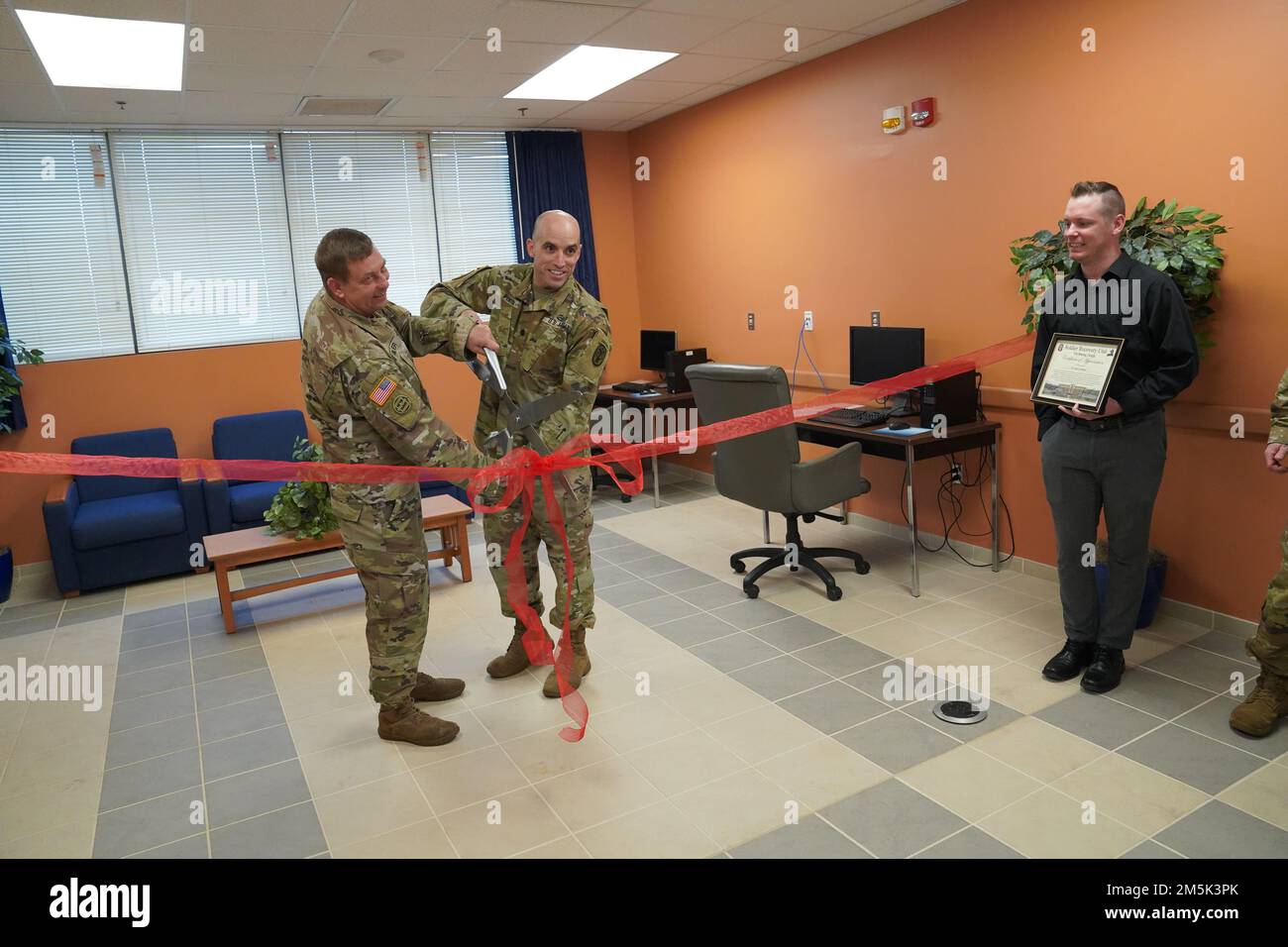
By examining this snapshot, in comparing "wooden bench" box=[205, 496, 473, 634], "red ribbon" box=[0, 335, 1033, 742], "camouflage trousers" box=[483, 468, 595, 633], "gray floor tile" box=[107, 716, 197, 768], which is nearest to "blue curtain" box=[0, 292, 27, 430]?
"wooden bench" box=[205, 496, 473, 634]

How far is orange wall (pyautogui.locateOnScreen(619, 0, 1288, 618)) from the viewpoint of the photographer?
3471mm

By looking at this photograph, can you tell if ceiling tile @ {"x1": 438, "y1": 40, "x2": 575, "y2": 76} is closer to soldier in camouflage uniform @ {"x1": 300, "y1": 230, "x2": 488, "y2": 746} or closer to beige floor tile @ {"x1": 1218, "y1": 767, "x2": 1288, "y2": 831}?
soldier in camouflage uniform @ {"x1": 300, "y1": 230, "x2": 488, "y2": 746}

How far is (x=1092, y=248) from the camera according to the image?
10.0 ft

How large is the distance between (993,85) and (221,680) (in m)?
4.54

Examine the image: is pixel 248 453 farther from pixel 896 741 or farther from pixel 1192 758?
pixel 1192 758

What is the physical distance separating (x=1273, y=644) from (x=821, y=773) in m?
1.50

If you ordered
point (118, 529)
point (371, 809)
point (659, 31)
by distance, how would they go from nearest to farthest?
point (371, 809) < point (659, 31) < point (118, 529)

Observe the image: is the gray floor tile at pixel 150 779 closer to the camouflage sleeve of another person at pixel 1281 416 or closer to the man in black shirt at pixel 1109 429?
the man in black shirt at pixel 1109 429

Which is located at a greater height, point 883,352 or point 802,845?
point 883,352

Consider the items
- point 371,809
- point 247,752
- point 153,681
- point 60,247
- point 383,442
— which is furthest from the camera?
point 60,247

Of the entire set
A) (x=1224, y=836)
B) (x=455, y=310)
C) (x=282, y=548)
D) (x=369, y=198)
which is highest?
(x=369, y=198)

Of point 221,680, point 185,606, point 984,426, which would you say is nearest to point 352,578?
point 185,606

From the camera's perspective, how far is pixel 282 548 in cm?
464

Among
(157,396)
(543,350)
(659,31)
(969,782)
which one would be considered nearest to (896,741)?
(969,782)
